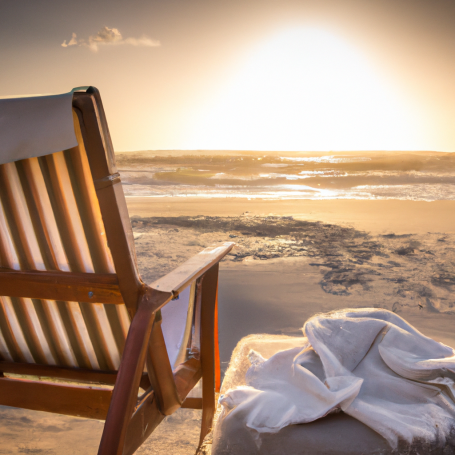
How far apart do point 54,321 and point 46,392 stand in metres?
0.26

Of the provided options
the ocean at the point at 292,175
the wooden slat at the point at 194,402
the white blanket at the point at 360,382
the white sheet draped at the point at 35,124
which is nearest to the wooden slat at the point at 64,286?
the white sheet draped at the point at 35,124

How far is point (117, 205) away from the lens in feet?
3.17

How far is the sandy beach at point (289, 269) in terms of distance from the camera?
1948 mm

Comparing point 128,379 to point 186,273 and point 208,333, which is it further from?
point 208,333

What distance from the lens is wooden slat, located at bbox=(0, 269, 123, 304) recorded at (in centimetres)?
104

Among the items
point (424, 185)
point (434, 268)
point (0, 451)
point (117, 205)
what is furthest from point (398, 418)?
point (424, 185)

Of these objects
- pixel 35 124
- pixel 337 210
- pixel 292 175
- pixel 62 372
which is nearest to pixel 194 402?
pixel 62 372

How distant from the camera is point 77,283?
1.05 meters

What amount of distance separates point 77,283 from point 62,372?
1.60 feet

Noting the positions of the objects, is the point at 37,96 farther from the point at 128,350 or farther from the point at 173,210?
the point at 173,210

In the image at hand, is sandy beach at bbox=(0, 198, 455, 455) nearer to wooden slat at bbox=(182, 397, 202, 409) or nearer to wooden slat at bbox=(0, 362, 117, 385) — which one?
wooden slat at bbox=(182, 397, 202, 409)

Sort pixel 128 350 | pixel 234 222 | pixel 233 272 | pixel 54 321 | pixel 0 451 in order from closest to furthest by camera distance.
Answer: pixel 128 350, pixel 54 321, pixel 0 451, pixel 233 272, pixel 234 222

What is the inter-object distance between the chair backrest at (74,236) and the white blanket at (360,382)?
529 millimetres

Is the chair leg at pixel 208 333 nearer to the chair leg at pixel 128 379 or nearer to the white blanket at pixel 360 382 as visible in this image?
the white blanket at pixel 360 382
